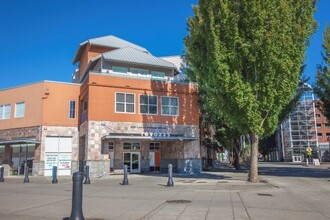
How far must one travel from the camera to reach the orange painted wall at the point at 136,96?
2802 centimetres

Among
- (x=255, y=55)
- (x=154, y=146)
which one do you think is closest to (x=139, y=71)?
(x=154, y=146)

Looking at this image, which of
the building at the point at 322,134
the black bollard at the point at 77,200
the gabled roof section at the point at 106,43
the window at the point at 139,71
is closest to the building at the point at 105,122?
the window at the point at 139,71

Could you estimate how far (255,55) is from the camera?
741 inches

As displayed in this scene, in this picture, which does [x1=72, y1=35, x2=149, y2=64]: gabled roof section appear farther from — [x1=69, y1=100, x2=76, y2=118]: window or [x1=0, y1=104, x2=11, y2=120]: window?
[x1=0, y1=104, x2=11, y2=120]: window

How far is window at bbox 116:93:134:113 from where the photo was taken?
28989mm

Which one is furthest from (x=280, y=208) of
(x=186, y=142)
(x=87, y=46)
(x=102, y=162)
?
(x=87, y=46)

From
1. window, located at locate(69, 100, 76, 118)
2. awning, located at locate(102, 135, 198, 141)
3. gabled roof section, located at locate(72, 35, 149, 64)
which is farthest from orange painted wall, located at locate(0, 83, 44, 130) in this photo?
gabled roof section, located at locate(72, 35, 149, 64)

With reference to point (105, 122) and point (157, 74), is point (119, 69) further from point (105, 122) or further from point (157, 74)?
point (105, 122)

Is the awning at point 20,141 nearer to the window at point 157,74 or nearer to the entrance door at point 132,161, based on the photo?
the entrance door at point 132,161

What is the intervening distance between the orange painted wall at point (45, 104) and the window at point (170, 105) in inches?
349

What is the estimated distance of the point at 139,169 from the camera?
102 feet

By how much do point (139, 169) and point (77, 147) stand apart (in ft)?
21.3

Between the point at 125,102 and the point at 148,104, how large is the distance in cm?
223

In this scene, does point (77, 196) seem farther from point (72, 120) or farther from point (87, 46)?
point (87, 46)
